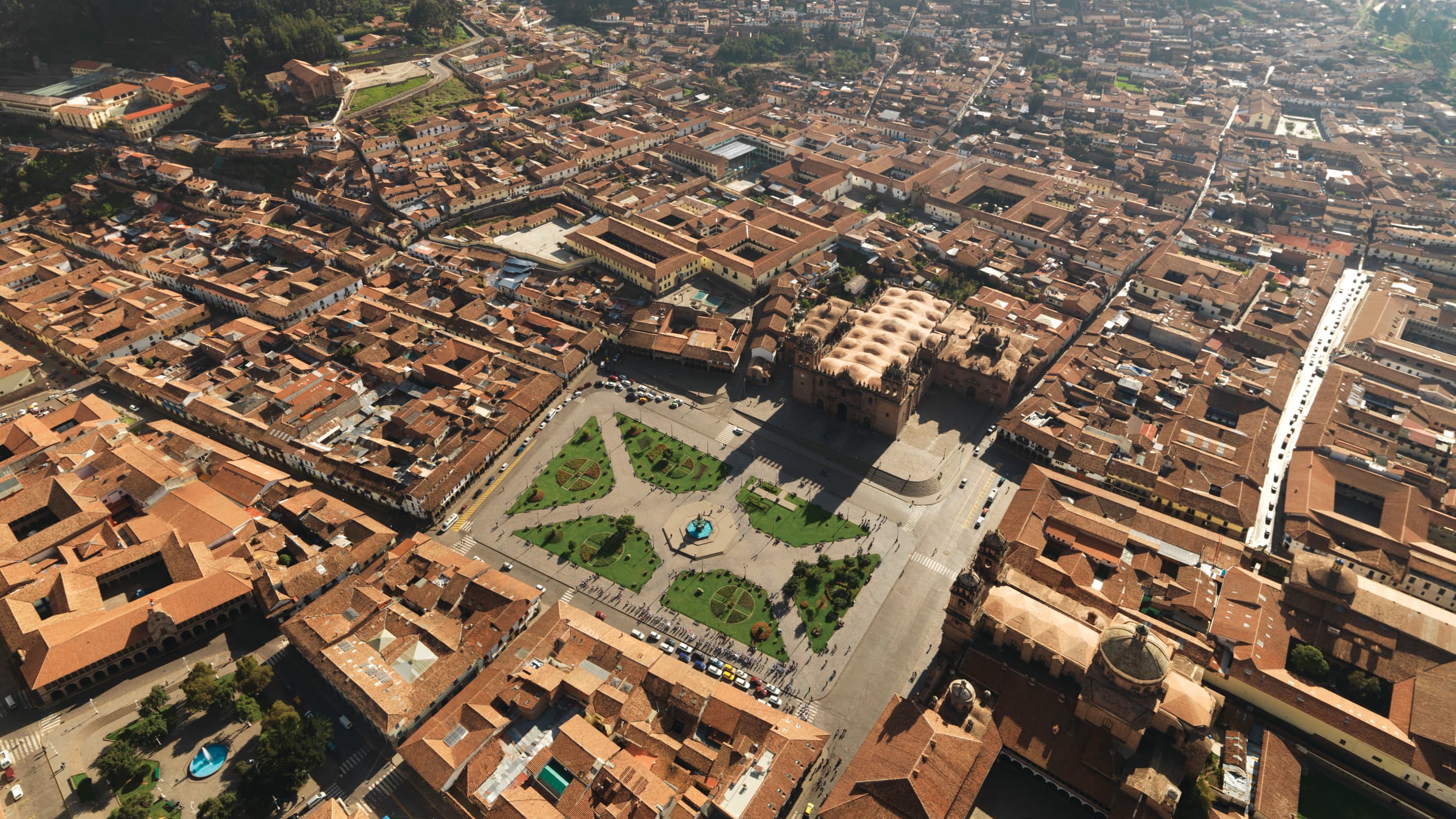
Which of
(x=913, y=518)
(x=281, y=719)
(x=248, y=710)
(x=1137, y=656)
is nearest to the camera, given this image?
(x=1137, y=656)

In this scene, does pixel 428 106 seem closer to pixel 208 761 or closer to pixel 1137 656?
pixel 208 761

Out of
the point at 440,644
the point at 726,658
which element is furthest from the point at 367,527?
the point at 726,658

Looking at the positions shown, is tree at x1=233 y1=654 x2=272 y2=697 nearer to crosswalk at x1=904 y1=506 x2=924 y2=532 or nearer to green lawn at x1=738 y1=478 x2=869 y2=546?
green lawn at x1=738 y1=478 x2=869 y2=546

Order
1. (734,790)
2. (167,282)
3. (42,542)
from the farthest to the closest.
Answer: (167,282)
(42,542)
(734,790)

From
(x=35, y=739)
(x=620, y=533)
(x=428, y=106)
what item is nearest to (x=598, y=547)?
(x=620, y=533)

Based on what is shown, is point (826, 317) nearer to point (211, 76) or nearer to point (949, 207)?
point (949, 207)

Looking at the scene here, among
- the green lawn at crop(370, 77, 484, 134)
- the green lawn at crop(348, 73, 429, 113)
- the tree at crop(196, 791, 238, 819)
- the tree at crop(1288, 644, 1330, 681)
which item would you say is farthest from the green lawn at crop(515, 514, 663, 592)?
the green lawn at crop(348, 73, 429, 113)
